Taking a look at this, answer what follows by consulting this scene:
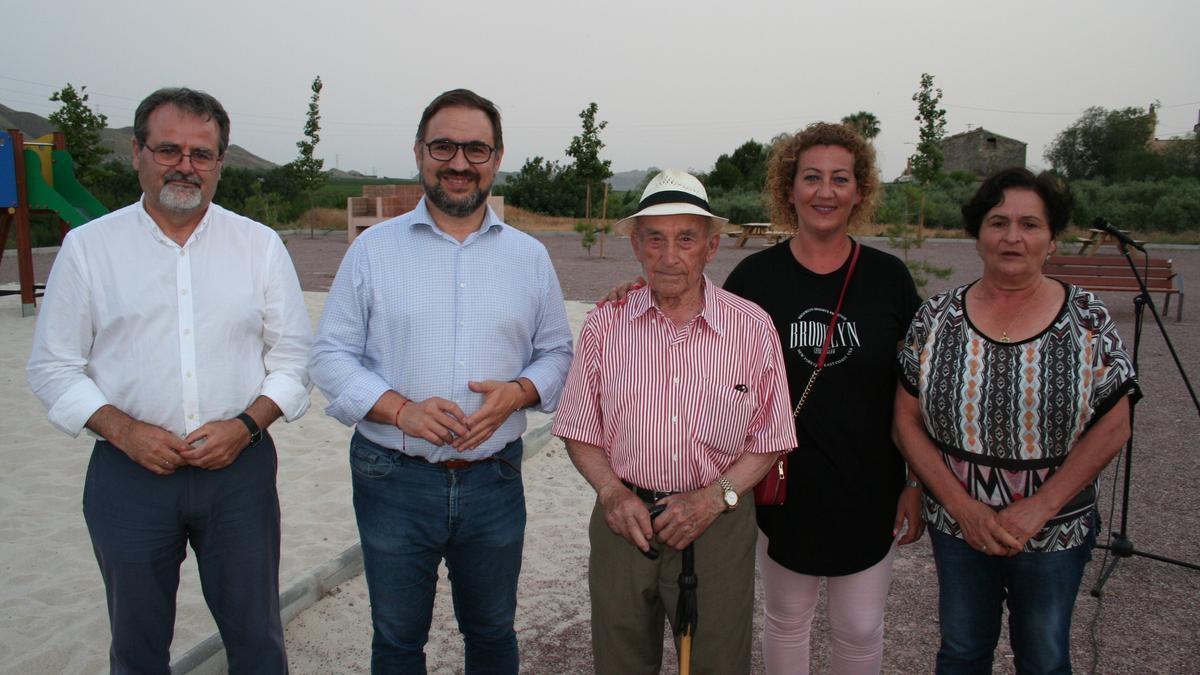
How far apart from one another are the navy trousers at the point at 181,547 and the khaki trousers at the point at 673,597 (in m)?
1.09

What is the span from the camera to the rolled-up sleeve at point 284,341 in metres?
2.69

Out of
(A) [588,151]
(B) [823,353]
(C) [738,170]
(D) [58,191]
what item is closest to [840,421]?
(B) [823,353]

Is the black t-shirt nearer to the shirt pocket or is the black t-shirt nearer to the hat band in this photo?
the shirt pocket

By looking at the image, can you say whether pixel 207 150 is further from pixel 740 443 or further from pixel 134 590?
pixel 740 443

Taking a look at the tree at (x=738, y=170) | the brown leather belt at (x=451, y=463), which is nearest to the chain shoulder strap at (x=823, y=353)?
the brown leather belt at (x=451, y=463)

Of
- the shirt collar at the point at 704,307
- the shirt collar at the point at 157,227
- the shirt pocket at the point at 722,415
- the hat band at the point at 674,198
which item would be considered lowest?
the shirt pocket at the point at 722,415

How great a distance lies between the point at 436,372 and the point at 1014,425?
1774 mm

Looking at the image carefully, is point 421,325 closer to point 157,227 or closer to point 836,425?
point 157,227

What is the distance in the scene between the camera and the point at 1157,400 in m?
8.27

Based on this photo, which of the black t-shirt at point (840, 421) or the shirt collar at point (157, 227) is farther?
the black t-shirt at point (840, 421)

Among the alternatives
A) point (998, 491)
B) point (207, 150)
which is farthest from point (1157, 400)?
point (207, 150)

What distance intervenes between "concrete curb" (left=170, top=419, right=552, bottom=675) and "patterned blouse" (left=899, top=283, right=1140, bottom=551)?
2761mm

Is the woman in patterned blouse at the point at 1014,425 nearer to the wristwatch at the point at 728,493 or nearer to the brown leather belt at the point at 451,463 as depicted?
the wristwatch at the point at 728,493

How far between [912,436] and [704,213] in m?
0.99
